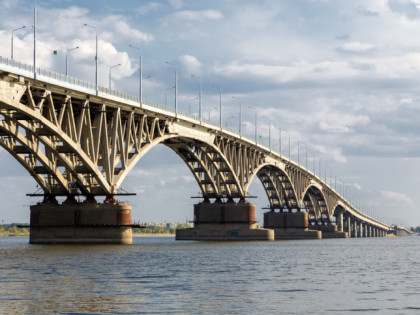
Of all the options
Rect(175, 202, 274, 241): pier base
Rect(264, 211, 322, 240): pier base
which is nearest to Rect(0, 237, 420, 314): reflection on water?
Rect(175, 202, 274, 241): pier base

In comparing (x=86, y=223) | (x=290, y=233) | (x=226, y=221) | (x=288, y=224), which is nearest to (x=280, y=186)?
(x=288, y=224)

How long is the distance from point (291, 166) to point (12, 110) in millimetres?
103787

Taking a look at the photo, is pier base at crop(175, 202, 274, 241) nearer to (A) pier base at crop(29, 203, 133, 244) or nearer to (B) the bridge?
(B) the bridge

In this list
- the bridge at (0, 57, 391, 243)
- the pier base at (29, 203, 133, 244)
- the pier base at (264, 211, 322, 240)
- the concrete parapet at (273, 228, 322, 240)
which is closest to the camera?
the bridge at (0, 57, 391, 243)

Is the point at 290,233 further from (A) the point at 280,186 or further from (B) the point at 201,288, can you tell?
(B) the point at 201,288

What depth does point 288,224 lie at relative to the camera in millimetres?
169000

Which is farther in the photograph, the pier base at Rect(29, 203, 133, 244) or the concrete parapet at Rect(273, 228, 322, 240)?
the concrete parapet at Rect(273, 228, 322, 240)

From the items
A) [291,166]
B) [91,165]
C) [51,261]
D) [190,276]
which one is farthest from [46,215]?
[291,166]

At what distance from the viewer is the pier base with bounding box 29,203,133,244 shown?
7994 centimetres

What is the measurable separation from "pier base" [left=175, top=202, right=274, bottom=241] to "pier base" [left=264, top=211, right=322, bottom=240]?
131 ft

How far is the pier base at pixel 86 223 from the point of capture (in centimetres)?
7994

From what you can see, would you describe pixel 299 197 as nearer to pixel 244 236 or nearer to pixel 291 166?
pixel 291 166

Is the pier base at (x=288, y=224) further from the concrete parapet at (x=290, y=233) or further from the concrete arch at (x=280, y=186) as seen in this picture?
the concrete arch at (x=280, y=186)

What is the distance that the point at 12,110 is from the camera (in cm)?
6228
